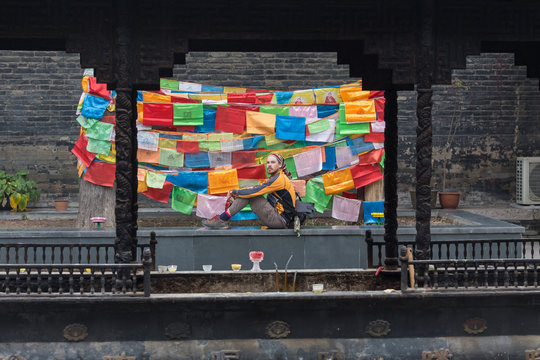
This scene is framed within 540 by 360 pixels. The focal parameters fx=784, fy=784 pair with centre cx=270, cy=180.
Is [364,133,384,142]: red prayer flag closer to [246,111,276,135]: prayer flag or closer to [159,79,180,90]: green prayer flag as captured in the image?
[246,111,276,135]: prayer flag

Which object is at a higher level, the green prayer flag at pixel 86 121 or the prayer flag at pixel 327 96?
the prayer flag at pixel 327 96

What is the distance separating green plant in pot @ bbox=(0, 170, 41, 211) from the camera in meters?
15.8

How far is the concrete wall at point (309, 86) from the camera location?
16.6m

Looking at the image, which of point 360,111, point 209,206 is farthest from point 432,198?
point 209,206

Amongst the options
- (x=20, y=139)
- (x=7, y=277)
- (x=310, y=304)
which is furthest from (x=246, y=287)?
(x=20, y=139)

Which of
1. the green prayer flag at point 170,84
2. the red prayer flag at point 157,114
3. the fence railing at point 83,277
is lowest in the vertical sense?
the fence railing at point 83,277

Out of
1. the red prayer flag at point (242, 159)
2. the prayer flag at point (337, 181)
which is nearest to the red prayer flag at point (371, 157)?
the prayer flag at point (337, 181)

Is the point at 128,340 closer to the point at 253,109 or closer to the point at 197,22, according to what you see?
the point at 197,22

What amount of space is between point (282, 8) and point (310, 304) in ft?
8.64

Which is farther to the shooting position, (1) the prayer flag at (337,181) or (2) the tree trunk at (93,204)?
(1) the prayer flag at (337,181)

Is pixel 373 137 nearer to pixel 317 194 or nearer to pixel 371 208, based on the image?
pixel 371 208

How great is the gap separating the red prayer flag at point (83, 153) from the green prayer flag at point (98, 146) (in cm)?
9

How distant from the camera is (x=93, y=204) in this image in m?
13.6

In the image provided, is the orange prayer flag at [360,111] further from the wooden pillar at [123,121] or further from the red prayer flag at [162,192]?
the wooden pillar at [123,121]
